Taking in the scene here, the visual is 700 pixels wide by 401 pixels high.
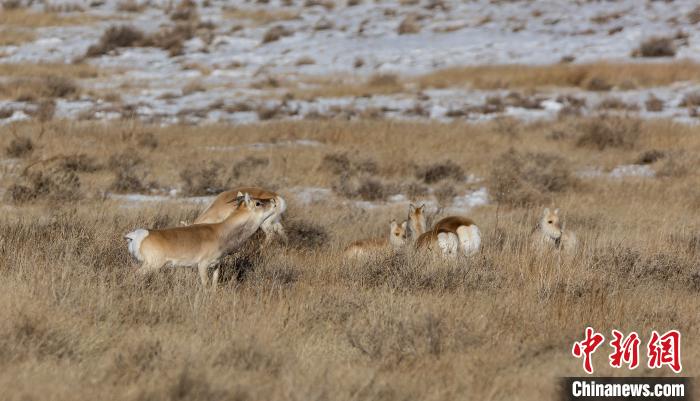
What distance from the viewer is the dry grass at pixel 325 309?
5.84 m

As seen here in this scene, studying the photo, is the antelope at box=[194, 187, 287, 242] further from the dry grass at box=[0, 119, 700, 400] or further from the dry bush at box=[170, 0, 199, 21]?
the dry bush at box=[170, 0, 199, 21]

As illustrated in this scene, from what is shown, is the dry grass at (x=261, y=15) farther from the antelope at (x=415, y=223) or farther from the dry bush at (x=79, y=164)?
the antelope at (x=415, y=223)

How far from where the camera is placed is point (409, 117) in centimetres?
2523

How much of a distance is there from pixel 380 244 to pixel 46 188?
6.68 m

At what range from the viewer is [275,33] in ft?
143

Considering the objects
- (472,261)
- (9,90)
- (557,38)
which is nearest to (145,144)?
(9,90)

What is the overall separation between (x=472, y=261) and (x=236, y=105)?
18.5 meters

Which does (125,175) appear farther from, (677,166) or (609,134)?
(609,134)

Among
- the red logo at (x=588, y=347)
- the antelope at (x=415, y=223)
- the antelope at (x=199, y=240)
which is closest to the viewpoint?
the red logo at (x=588, y=347)

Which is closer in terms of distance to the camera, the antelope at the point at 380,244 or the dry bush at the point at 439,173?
the antelope at the point at 380,244

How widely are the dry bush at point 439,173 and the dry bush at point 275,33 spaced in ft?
88.1

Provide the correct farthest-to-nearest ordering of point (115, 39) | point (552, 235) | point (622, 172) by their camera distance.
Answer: point (115, 39)
point (622, 172)
point (552, 235)

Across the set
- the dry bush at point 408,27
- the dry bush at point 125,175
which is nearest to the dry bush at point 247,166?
the dry bush at point 125,175

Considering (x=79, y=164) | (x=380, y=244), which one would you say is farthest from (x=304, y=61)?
(x=380, y=244)
